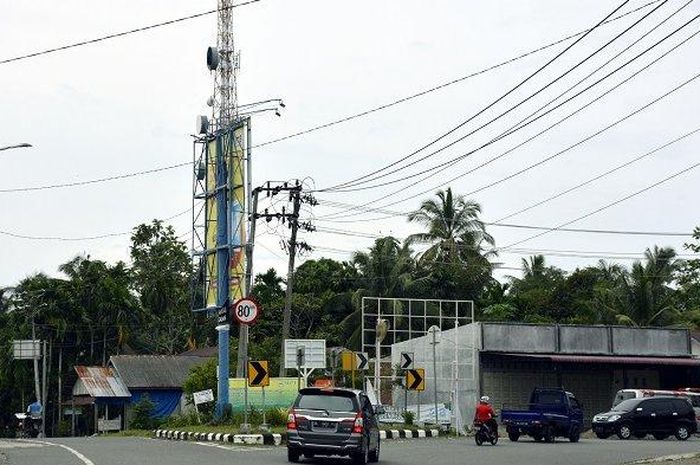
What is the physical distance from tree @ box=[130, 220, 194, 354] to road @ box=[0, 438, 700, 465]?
1952 inches

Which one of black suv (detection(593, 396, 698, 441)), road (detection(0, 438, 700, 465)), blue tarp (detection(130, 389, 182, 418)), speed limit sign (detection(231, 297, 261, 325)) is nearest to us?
road (detection(0, 438, 700, 465))

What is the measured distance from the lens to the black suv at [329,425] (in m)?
21.9

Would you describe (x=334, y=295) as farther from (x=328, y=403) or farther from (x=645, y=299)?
(x=328, y=403)

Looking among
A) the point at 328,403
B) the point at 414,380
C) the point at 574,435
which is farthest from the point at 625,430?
the point at 328,403

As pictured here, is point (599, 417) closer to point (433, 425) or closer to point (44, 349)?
point (433, 425)

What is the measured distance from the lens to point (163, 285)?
78.4 meters

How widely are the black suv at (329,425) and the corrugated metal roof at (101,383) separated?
41.1 meters

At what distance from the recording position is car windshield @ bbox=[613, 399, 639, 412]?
130 feet

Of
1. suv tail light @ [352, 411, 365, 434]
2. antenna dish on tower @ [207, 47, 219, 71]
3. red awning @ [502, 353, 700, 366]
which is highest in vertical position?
antenna dish on tower @ [207, 47, 219, 71]

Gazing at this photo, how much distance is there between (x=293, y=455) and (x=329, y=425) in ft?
3.82

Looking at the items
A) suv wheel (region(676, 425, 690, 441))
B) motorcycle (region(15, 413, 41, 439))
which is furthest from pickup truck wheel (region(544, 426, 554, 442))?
motorcycle (region(15, 413, 41, 439))

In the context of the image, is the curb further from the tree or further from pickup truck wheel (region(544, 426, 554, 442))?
the tree

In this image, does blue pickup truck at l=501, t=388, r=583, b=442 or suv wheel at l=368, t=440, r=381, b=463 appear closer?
suv wheel at l=368, t=440, r=381, b=463

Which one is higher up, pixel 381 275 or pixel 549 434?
pixel 381 275
